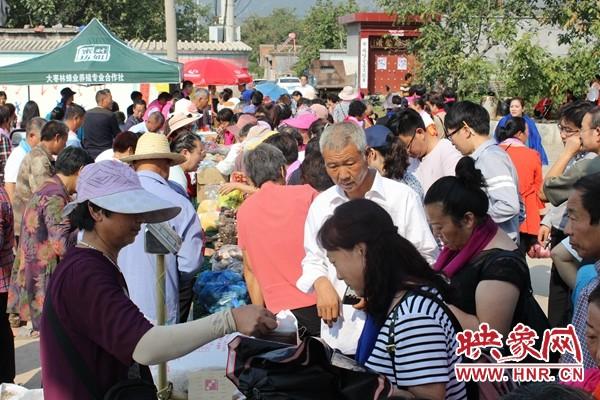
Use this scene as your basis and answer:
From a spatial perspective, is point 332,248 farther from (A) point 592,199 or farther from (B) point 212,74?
(B) point 212,74

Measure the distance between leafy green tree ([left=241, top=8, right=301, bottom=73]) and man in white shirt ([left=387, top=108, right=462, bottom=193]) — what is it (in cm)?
10072

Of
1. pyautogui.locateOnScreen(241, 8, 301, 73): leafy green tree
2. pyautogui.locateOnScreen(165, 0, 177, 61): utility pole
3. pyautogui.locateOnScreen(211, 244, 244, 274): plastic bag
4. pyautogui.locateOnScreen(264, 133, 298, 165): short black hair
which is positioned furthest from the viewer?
pyautogui.locateOnScreen(241, 8, 301, 73): leafy green tree

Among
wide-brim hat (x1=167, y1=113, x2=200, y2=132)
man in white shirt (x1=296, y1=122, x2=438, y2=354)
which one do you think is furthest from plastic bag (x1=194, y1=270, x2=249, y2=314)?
wide-brim hat (x1=167, y1=113, x2=200, y2=132)

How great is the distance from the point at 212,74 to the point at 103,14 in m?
19.8

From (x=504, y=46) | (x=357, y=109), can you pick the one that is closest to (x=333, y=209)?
(x=357, y=109)

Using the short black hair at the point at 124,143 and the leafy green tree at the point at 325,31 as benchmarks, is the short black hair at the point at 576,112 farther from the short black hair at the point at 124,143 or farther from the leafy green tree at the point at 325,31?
the leafy green tree at the point at 325,31

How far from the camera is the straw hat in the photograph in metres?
5.07

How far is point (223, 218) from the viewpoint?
281 inches

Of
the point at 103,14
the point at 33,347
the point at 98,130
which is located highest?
the point at 103,14

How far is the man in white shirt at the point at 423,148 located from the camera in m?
6.46

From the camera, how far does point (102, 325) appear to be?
2574 mm

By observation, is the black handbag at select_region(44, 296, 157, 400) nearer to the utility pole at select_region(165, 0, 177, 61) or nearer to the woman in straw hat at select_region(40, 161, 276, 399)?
the woman in straw hat at select_region(40, 161, 276, 399)

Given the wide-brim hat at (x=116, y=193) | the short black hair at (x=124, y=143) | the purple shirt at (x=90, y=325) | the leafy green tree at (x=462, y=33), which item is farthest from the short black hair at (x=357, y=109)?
the purple shirt at (x=90, y=325)

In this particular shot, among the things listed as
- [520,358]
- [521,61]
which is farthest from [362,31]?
[520,358]
